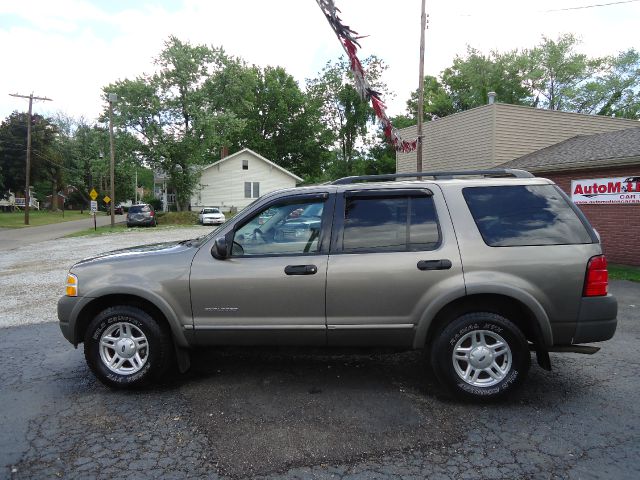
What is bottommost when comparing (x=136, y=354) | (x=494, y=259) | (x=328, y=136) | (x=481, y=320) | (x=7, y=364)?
(x=7, y=364)

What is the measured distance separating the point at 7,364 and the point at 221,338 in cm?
269

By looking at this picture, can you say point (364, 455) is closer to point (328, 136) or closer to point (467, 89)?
point (467, 89)

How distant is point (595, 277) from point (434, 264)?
126 cm

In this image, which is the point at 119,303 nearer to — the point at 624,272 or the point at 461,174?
the point at 461,174

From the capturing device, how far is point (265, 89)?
56.6 meters

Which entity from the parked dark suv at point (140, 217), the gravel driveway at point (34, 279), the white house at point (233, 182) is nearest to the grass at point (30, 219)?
the parked dark suv at point (140, 217)

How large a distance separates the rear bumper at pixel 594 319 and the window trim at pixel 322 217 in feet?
6.87

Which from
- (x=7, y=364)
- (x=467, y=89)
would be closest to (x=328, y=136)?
(x=467, y=89)

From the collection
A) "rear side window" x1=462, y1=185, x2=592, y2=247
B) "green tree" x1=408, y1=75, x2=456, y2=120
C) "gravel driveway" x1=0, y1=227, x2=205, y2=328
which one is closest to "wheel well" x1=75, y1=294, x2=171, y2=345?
"rear side window" x1=462, y1=185, x2=592, y2=247

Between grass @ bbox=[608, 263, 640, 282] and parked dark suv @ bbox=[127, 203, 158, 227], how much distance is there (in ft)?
90.3

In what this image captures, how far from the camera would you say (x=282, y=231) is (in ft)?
13.0

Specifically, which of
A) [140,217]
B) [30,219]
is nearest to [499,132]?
[140,217]

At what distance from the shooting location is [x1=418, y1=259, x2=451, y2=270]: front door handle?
363 cm

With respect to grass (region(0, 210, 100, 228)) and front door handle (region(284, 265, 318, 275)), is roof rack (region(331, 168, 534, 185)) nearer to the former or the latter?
front door handle (region(284, 265, 318, 275))
